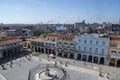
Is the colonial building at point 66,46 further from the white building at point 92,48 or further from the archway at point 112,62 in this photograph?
the archway at point 112,62

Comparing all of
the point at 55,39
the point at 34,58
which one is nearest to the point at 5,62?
the point at 34,58

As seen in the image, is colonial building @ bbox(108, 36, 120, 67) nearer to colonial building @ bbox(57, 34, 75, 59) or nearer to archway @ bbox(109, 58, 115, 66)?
archway @ bbox(109, 58, 115, 66)

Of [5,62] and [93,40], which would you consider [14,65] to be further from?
[93,40]

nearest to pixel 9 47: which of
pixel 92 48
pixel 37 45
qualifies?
pixel 37 45

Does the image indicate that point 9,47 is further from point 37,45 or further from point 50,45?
point 50,45

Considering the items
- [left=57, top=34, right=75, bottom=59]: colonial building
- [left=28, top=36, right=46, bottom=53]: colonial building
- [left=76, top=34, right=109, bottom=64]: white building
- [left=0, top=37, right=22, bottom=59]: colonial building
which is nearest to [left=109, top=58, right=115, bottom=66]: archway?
[left=76, top=34, right=109, bottom=64]: white building

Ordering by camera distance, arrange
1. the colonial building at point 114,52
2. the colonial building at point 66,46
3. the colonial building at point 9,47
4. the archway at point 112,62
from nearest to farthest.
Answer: the colonial building at point 114,52 → the archway at point 112,62 → the colonial building at point 9,47 → the colonial building at point 66,46

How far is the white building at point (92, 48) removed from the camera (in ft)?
169

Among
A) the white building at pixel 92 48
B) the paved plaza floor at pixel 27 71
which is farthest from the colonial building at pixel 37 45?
the white building at pixel 92 48

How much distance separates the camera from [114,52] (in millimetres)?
50094

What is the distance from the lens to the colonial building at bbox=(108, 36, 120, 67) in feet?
162

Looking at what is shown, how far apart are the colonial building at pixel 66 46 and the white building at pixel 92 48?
2.56 metres

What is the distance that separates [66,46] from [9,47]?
2328 centimetres

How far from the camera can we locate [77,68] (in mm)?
46375
